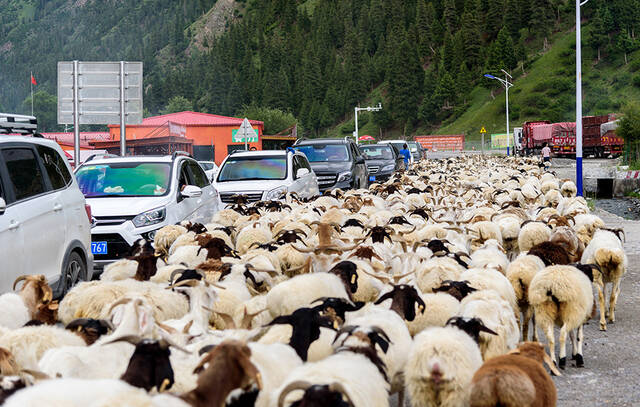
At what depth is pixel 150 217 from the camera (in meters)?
11.0

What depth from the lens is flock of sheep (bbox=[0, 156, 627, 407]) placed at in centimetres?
412

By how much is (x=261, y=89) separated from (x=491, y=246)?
14716 centimetres

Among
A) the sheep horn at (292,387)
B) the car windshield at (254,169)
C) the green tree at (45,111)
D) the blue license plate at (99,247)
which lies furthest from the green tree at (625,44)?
the green tree at (45,111)

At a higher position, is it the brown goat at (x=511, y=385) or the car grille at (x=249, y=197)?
the car grille at (x=249, y=197)

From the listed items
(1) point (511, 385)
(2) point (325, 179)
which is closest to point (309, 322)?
(1) point (511, 385)

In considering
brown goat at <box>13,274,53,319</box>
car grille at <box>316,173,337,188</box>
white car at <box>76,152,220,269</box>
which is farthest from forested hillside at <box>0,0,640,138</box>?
brown goat at <box>13,274,53,319</box>

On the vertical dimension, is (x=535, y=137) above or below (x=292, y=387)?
above

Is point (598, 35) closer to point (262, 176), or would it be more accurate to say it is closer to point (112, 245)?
point (262, 176)

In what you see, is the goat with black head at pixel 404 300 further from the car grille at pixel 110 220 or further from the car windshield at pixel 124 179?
the car windshield at pixel 124 179

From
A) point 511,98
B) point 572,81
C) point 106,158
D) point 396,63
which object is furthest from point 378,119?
point 106,158

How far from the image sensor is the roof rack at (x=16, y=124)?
8.10m

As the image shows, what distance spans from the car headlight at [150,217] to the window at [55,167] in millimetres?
2174

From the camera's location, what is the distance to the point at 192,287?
20.6 feet

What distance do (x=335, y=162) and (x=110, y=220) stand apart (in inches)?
481
